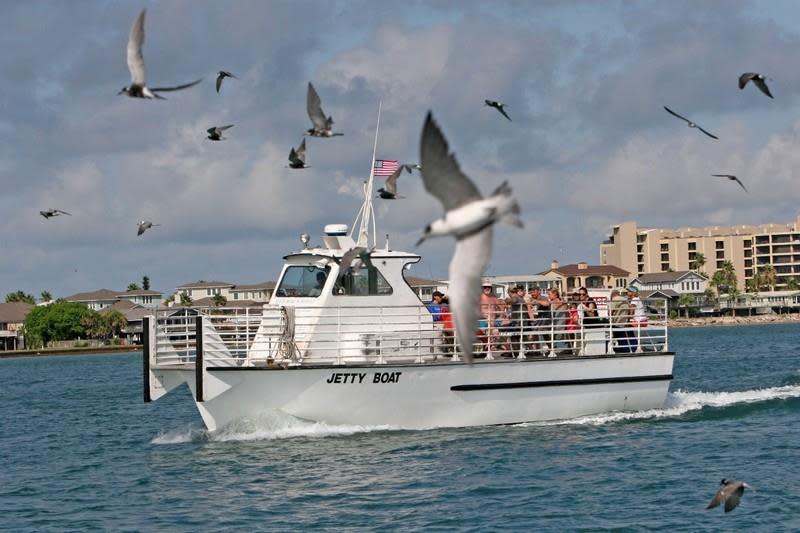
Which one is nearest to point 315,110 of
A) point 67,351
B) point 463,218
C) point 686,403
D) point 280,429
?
point 280,429

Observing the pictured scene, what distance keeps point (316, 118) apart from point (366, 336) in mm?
5306

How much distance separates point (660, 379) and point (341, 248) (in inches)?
258

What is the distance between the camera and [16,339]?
450 feet

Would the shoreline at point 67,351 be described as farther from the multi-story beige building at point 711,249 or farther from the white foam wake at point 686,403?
the white foam wake at point 686,403

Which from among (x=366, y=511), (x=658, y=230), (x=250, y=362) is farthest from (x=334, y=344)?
(x=658, y=230)

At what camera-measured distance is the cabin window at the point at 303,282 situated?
21484mm

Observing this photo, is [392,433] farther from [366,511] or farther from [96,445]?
[96,445]

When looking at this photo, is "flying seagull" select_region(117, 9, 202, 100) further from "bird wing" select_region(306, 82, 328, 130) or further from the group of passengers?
the group of passengers

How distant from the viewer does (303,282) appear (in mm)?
21609

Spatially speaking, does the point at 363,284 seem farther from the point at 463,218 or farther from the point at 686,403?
the point at 463,218

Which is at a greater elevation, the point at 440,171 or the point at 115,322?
the point at 115,322

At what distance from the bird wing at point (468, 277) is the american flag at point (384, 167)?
13380mm

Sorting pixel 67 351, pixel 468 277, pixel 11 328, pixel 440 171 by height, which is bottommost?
pixel 67 351

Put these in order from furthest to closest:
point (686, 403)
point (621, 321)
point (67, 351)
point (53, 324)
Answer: point (53, 324) < point (67, 351) < point (686, 403) < point (621, 321)
